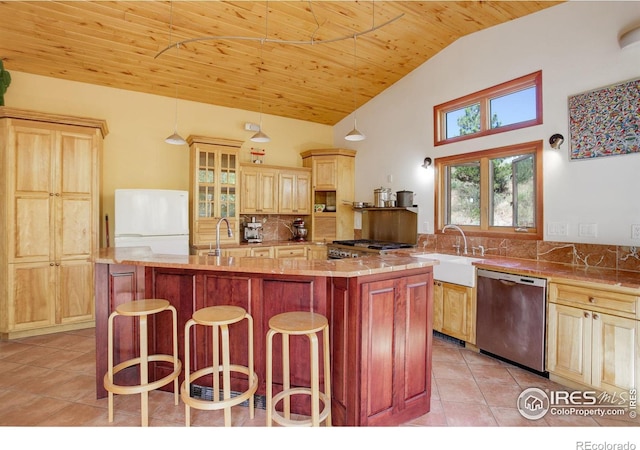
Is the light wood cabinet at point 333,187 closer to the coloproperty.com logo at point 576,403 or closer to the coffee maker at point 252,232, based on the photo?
the coffee maker at point 252,232

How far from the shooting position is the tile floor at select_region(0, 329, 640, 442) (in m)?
2.08

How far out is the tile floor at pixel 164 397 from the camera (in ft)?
6.83

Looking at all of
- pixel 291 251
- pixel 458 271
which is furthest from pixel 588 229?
pixel 291 251

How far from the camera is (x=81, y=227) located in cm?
370

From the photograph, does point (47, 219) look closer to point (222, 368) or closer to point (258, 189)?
point (258, 189)

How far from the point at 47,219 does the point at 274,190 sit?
2875mm

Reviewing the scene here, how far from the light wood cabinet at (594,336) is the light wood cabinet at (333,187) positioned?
10.8ft

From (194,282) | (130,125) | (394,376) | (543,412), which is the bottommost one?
(543,412)

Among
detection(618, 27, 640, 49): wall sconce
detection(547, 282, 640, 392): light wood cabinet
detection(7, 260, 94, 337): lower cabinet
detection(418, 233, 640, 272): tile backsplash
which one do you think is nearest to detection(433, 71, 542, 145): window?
detection(618, 27, 640, 49): wall sconce

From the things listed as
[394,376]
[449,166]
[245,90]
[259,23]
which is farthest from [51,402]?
[449,166]

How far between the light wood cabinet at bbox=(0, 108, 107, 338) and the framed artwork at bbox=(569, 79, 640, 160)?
16.6 feet

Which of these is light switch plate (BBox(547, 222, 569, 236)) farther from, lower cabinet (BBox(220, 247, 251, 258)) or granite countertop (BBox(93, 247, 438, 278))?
lower cabinet (BBox(220, 247, 251, 258))
